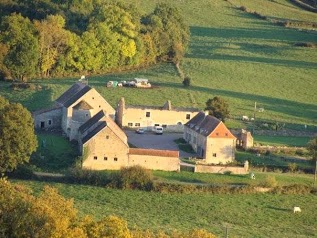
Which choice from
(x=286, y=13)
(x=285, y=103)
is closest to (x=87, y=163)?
(x=285, y=103)

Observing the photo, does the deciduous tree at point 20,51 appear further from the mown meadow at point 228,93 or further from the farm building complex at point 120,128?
the farm building complex at point 120,128

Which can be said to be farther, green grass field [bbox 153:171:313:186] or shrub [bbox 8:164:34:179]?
green grass field [bbox 153:171:313:186]

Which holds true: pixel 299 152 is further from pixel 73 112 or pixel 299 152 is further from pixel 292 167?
pixel 73 112

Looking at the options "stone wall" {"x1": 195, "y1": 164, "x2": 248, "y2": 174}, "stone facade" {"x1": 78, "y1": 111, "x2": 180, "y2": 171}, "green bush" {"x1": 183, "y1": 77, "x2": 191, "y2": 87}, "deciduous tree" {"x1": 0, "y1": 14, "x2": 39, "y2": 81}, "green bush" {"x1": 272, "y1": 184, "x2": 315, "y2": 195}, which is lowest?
"green bush" {"x1": 272, "y1": 184, "x2": 315, "y2": 195}

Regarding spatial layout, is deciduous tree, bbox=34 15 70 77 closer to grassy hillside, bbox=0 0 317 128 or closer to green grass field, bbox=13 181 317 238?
grassy hillside, bbox=0 0 317 128

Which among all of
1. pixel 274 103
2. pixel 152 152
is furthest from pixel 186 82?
pixel 152 152

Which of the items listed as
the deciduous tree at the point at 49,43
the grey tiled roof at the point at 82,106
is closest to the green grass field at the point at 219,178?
the grey tiled roof at the point at 82,106

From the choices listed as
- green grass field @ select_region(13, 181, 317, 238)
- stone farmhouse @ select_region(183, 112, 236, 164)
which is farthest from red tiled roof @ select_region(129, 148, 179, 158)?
green grass field @ select_region(13, 181, 317, 238)
